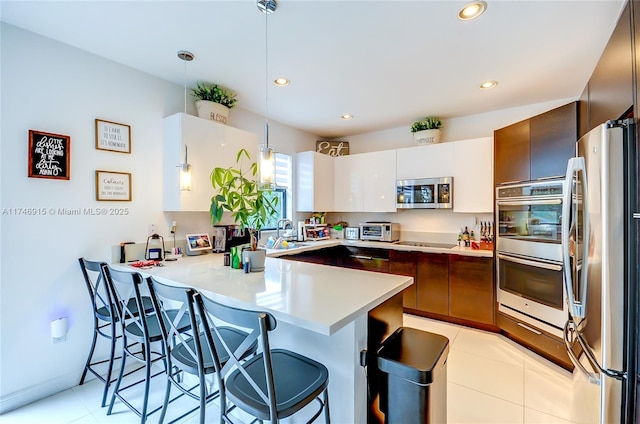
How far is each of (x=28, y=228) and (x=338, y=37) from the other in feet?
8.41

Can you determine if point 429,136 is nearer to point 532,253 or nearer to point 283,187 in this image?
point 532,253

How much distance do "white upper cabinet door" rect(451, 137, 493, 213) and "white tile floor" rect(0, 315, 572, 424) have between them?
1559 millimetres

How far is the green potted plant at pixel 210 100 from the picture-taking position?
2797mm

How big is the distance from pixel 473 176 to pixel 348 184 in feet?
5.49

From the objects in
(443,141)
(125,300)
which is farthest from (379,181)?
(125,300)

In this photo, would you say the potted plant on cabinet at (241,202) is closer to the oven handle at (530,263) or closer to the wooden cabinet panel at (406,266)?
the wooden cabinet panel at (406,266)

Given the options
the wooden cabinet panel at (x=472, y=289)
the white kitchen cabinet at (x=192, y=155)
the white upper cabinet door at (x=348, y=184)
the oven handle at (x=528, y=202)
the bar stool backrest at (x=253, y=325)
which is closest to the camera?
the bar stool backrest at (x=253, y=325)

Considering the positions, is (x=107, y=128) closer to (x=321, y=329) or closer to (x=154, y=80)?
(x=154, y=80)

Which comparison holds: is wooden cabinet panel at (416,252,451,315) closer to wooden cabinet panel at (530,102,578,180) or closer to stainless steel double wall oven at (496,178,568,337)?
stainless steel double wall oven at (496,178,568,337)

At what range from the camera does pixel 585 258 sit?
1.44 meters

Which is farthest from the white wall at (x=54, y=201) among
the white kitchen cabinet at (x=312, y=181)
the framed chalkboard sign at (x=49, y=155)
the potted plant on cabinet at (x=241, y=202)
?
the white kitchen cabinet at (x=312, y=181)

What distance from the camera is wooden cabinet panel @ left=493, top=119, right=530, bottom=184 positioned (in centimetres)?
268

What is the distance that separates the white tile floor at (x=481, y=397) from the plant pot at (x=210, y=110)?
7.82ft

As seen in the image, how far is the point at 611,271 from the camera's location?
1.26 m
